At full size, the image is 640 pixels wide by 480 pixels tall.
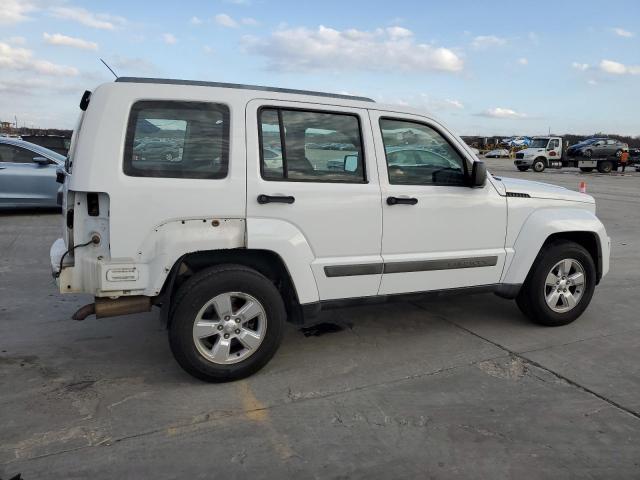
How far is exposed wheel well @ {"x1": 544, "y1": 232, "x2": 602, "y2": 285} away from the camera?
4841 millimetres

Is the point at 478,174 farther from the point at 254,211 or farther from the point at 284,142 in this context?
the point at 254,211

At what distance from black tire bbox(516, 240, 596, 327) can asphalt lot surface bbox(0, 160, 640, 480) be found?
0.42ft

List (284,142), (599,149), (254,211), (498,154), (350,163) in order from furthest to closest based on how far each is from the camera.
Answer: (498,154) → (599,149) → (350,163) → (284,142) → (254,211)

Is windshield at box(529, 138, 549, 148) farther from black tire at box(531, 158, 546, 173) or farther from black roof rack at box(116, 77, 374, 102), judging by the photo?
black roof rack at box(116, 77, 374, 102)

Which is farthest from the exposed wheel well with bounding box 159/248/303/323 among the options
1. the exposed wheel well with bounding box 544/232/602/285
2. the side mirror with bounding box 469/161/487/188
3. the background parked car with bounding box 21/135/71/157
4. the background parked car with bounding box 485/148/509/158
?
the background parked car with bounding box 485/148/509/158

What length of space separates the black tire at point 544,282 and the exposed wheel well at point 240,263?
2.17 metres

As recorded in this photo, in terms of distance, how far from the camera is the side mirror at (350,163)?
390 cm

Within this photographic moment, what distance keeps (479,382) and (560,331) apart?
1499 mm

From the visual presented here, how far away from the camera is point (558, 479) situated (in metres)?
2.65

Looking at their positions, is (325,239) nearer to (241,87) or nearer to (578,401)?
(241,87)

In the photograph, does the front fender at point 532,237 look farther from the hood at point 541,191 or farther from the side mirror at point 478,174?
the side mirror at point 478,174

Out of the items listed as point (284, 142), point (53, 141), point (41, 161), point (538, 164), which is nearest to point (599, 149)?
point (538, 164)

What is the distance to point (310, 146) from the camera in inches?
149

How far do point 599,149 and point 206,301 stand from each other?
112ft
